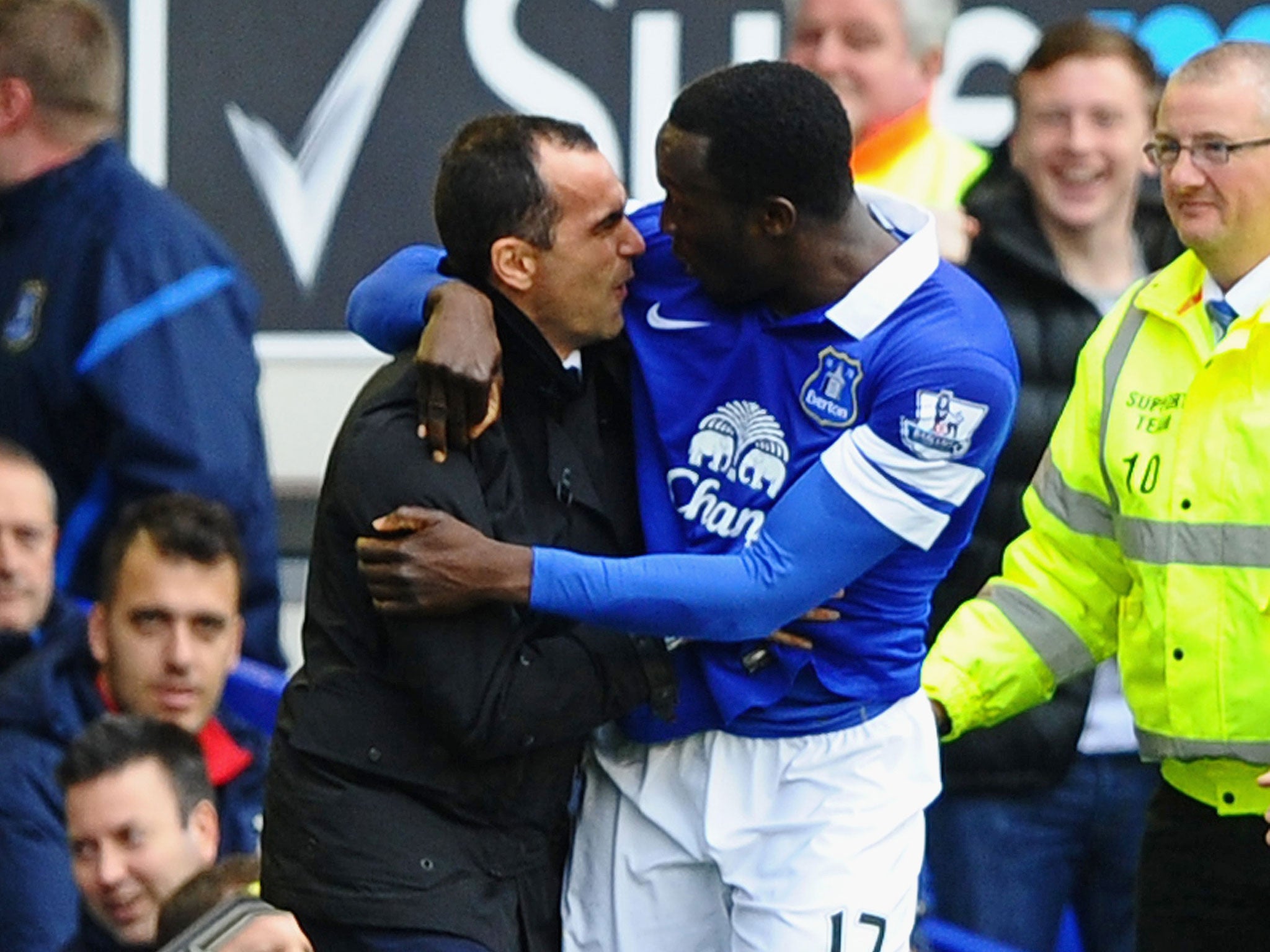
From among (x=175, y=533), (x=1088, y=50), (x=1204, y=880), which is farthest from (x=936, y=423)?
(x=175, y=533)

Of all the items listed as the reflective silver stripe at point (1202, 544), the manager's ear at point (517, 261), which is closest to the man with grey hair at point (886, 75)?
the reflective silver stripe at point (1202, 544)

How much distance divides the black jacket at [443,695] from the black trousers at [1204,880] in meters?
0.84

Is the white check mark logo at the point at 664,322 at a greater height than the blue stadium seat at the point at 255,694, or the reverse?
the white check mark logo at the point at 664,322

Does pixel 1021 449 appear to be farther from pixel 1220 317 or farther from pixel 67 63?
pixel 67 63

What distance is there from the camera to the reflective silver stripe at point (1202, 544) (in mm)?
4027

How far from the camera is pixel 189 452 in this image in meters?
5.56

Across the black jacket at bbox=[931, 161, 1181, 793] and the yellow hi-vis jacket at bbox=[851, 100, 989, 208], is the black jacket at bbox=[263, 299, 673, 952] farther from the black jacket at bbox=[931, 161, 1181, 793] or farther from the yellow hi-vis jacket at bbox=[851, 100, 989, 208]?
the yellow hi-vis jacket at bbox=[851, 100, 989, 208]

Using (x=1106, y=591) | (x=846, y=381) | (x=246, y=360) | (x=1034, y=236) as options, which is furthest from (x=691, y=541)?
(x=246, y=360)

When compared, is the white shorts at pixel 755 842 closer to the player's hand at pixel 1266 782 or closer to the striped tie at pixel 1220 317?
the player's hand at pixel 1266 782

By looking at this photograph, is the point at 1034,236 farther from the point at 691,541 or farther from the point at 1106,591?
the point at 691,541

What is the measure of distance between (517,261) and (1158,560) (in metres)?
0.97

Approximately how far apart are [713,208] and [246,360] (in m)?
2.17

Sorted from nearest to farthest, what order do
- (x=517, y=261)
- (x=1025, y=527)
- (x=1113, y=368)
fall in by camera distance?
(x=517, y=261)
(x=1113, y=368)
(x=1025, y=527)

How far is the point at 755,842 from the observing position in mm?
3824
